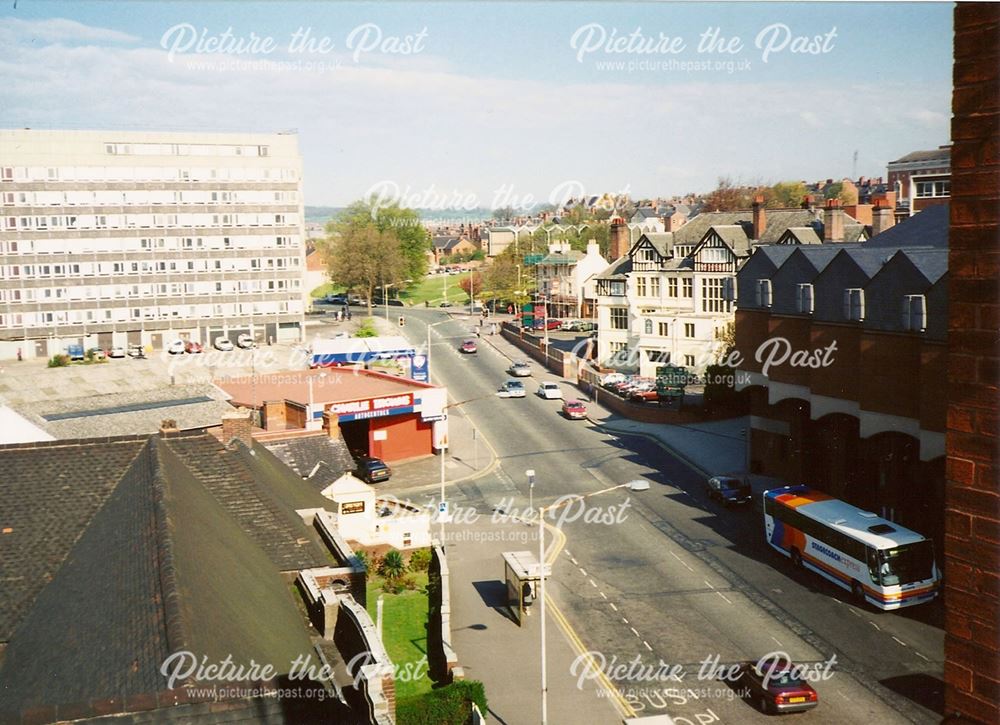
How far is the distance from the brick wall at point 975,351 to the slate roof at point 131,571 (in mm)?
8671

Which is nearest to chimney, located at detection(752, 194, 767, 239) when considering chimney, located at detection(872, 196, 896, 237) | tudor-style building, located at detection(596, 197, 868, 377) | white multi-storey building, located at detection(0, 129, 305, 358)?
tudor-style building, located at detection(596, 197, 868, 377)

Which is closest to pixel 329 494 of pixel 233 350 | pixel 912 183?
pixel 912 183

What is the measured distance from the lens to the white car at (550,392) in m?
69.2

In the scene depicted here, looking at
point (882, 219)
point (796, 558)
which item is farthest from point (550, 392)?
point (796, 558)

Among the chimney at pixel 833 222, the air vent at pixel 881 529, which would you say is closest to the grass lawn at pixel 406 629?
the air vent at pixel 881 529

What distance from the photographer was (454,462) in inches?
2110

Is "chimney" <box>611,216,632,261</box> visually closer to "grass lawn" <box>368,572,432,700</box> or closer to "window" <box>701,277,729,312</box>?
"window" <box>701,277,729,312</box>

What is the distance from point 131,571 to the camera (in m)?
13.5

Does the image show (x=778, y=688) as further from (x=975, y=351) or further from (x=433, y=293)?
(x=433, y=293)

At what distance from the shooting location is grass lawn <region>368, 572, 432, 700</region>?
2653 centimetres

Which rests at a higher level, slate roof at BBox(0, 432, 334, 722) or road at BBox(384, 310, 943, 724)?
slate roof at BBox(0, 432, 334, 722)

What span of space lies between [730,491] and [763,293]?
399 inches

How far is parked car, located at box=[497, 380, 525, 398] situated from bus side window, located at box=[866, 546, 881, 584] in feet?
136

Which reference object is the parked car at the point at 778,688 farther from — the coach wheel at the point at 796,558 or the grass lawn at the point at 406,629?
the coach wheel at the point at 796,558
